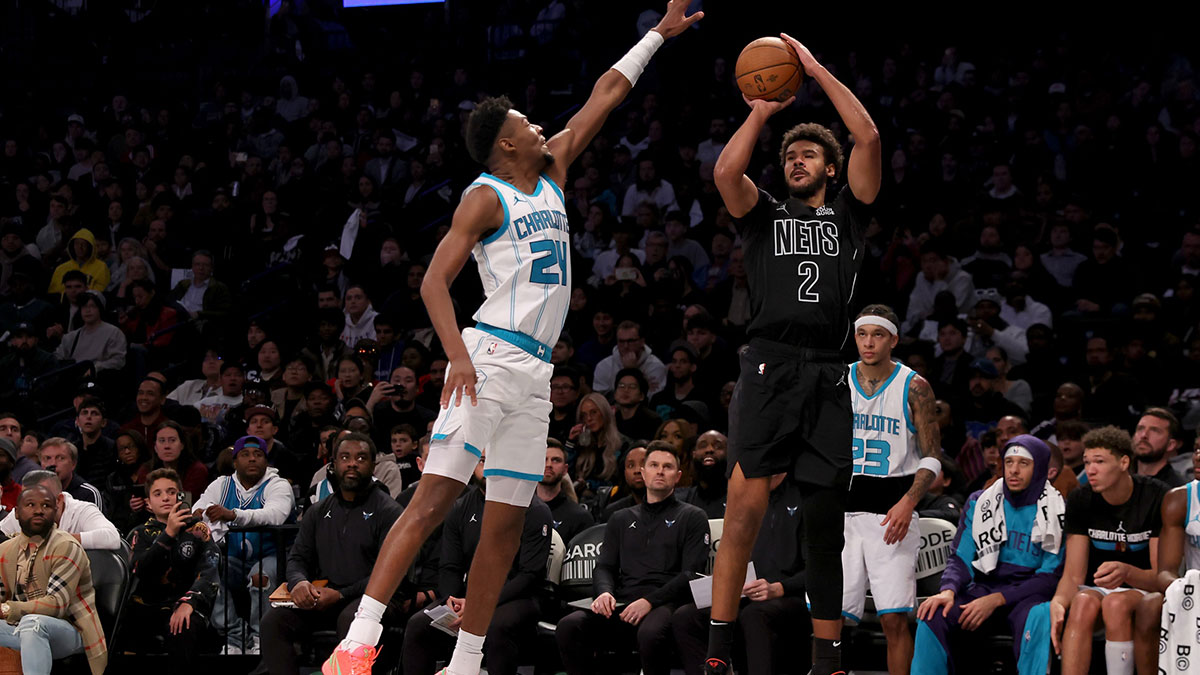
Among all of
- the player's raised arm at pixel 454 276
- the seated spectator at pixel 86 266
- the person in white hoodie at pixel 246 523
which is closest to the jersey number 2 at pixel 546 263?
the player's raised arm at pixel 454 276

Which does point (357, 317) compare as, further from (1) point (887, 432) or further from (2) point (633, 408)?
(1) point (887, 432)

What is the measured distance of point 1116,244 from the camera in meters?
12.0

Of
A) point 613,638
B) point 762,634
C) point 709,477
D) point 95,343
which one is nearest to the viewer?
point 762,634

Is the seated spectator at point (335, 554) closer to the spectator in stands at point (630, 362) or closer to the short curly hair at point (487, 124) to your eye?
the spectator in stands at point (630, 362)

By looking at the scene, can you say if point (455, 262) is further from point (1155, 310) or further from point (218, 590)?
point (1155, 310)

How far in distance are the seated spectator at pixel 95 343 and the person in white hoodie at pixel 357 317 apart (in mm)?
2343

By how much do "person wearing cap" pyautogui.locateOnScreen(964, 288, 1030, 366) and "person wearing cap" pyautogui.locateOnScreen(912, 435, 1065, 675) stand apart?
320 cm

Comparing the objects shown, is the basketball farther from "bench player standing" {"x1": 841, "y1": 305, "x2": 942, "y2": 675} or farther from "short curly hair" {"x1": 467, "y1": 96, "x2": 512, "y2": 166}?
"bench player standing" {"x1": 841, "y1": 305, "x2": 942, "y2": 675}

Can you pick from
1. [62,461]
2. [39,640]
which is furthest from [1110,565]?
[62,461]

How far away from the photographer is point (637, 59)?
18.9 ft

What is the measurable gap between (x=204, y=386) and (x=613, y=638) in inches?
238

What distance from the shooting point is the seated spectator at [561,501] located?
8.76 m

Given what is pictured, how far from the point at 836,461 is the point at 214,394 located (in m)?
8.51

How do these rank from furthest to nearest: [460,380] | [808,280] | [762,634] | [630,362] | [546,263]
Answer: [630,362] < [762,634] < [808,280] < [546,263] < [460,380]
